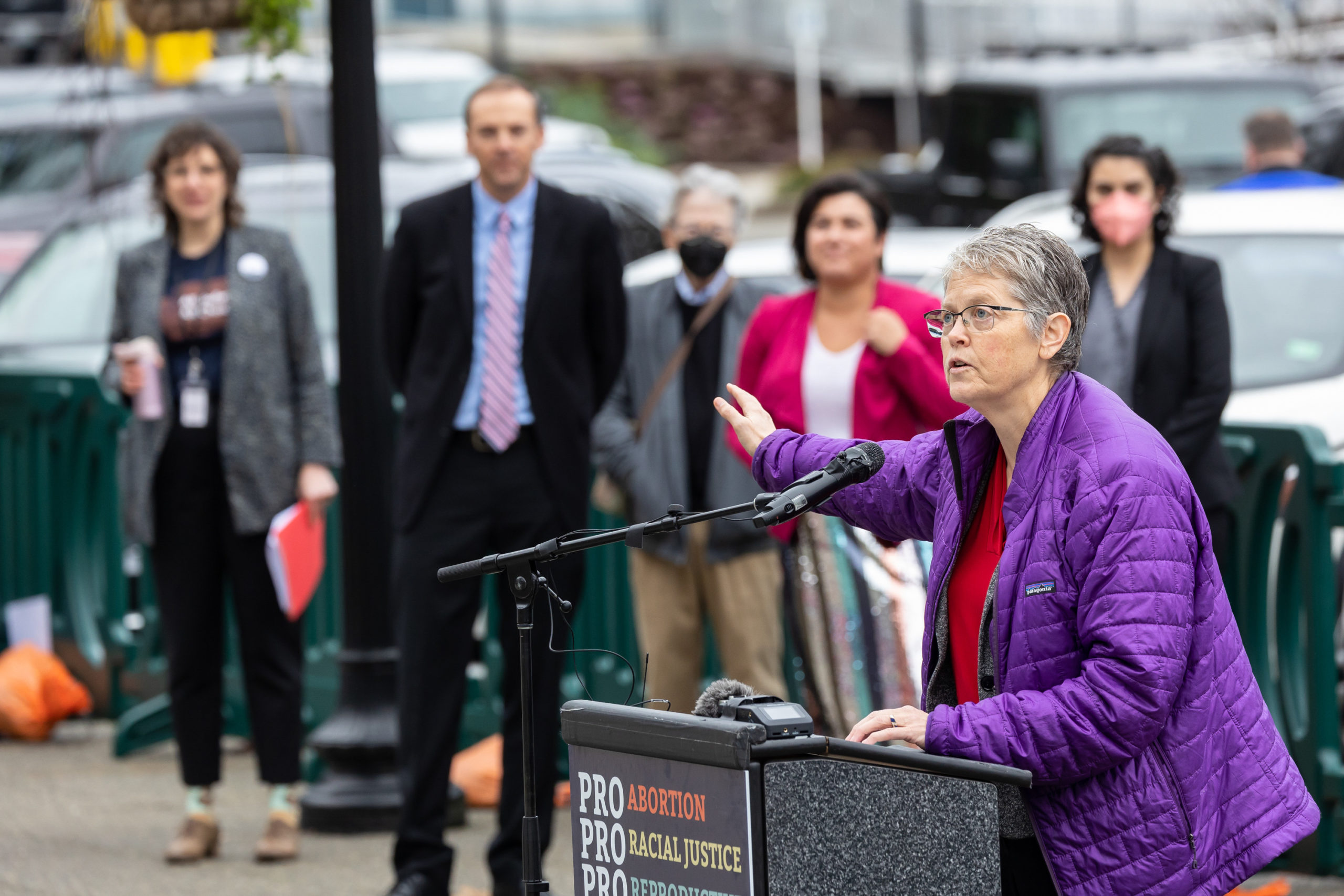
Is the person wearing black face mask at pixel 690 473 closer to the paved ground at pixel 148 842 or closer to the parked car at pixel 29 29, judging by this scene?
the paved ground at pixel 148 842

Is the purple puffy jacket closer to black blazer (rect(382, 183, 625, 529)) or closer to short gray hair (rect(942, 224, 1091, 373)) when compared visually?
short gray hair (rect(942, 224, 1091, 373))

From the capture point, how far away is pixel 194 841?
644 cm

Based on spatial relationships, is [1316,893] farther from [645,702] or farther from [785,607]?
[645,702]

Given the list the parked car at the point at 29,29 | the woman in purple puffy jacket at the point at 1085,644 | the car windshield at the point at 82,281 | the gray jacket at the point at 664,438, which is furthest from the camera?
the parked car at the point at 29,29

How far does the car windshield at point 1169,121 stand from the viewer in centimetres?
1324

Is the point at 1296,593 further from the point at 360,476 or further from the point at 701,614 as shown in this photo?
the point at 360,476

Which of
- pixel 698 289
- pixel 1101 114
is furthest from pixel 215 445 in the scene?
pixel 1101 114

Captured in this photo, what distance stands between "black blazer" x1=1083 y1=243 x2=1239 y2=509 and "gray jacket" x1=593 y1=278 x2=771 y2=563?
128 centimetres

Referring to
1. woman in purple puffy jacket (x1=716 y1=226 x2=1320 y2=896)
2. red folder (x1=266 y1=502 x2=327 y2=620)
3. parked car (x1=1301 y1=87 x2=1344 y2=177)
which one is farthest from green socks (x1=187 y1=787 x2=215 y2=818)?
parked car (x1=1301 y1=87 x2=1344 y2=177)

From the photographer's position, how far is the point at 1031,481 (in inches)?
128

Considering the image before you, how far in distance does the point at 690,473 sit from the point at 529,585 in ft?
8.72

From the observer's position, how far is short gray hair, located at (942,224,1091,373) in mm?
3285

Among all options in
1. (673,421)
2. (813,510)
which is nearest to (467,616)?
(673,421)

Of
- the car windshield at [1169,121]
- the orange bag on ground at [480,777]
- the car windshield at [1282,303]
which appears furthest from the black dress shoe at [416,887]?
the car windshield at [1169,121]
